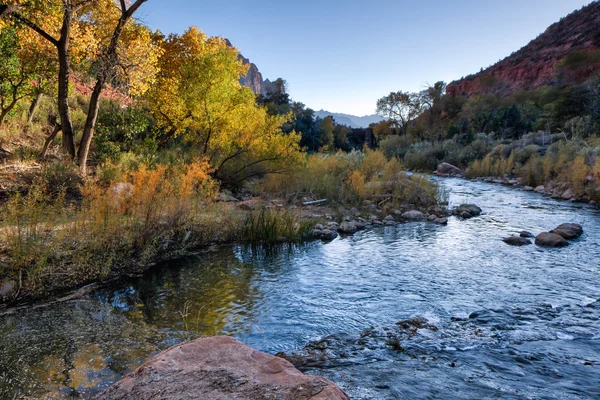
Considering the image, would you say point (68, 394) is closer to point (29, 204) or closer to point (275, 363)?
point (275, 363)

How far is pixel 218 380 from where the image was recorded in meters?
1.75

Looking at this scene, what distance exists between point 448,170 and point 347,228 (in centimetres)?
1929

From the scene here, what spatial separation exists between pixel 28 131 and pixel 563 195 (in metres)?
20.5

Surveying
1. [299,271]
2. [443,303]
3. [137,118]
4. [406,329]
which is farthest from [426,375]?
[137,118]

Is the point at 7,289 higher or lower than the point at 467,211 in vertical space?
higher

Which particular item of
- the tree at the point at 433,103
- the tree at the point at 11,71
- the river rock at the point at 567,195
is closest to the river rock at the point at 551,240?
the river rock at the point at 567,195

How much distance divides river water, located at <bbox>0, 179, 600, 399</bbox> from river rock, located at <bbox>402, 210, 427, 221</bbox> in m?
3.12

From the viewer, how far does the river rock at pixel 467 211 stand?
11891mm

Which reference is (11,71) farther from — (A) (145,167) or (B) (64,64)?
(A) (145,167)

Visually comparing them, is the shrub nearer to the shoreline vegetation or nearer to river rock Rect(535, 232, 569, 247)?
the shoreline vegetation

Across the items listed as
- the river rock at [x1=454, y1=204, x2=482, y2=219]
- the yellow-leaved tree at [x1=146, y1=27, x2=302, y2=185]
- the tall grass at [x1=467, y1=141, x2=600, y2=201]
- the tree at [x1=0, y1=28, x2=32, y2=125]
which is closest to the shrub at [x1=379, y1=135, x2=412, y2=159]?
the tall grass at [x1=467, y1=141, x2=600, y2=201]

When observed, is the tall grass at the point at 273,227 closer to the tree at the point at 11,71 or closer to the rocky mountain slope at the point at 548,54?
the tree at the point at 11,71

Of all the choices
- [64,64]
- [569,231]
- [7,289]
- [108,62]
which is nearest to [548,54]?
[569,231]

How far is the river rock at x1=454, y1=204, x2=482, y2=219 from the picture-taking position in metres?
11.9
